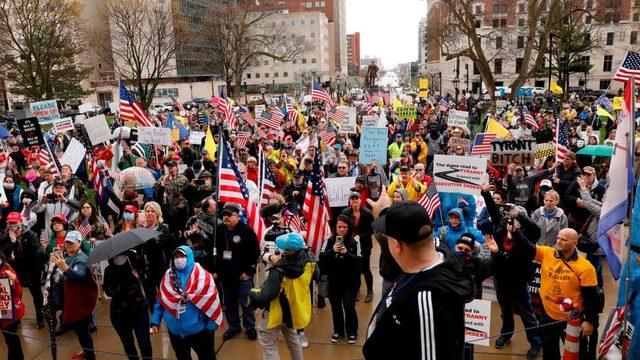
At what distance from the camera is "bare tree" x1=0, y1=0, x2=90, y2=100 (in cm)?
3350

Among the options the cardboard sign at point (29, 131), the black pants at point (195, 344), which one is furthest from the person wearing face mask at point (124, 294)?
the cardboard sign at point (29, 131)

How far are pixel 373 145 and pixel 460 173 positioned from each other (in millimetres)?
3599

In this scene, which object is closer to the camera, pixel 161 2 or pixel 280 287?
pixel 280 287

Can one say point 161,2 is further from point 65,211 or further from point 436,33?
point 65,211

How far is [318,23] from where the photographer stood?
123562 millimetres

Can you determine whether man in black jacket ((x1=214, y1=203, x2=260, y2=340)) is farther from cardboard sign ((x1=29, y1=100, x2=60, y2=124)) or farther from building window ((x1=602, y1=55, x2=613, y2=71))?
building window ((x1=602, y1=55, x2=613, y2=71))

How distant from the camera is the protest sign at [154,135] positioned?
13117 millimetres

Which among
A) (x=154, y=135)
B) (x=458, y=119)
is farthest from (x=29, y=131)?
(x=458, y=119)

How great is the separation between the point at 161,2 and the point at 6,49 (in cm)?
1321

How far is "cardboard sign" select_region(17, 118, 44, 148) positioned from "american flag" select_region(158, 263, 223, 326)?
1173cm

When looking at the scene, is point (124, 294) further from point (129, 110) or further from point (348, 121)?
point (348, 121)

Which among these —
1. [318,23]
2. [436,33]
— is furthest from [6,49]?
[318,23]

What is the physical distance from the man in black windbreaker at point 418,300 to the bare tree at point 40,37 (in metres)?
37.5

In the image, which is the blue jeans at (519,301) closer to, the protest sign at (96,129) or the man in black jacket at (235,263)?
the man in black jacket at (235,263)
